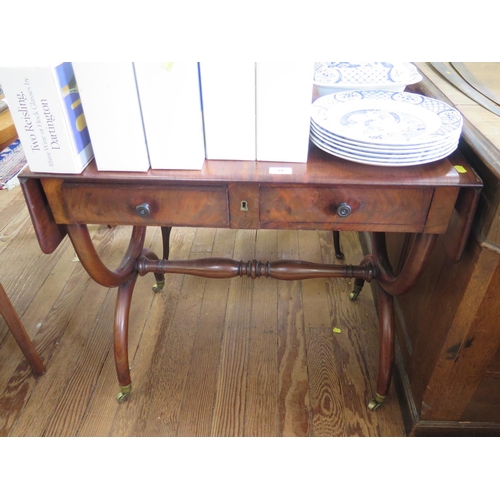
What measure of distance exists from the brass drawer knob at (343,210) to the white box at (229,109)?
21cm

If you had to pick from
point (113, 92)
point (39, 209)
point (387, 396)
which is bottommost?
point (387, 396)

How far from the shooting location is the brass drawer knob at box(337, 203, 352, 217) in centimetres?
89

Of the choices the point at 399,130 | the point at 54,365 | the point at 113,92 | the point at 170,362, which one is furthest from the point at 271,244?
the point at 113,92

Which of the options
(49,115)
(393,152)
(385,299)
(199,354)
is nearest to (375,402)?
(385,299)

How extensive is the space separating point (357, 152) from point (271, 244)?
116 cm

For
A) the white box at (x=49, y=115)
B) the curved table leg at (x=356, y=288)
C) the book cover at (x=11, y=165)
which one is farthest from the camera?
the book cover at (x=11, y=165)

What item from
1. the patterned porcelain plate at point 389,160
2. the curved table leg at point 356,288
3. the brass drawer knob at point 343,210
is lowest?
the curved table leg at point 356,288

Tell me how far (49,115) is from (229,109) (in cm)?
34

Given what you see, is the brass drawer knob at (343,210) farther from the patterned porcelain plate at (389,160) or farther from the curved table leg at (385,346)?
the curved table leg at (385,346)

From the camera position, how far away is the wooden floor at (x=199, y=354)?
1281mm

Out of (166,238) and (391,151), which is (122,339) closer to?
(166,238)

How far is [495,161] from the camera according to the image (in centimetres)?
83

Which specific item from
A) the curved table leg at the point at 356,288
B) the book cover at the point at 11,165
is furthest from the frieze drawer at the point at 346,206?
the book cover at the point at 11,165

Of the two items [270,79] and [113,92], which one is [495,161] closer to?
[270,79]
